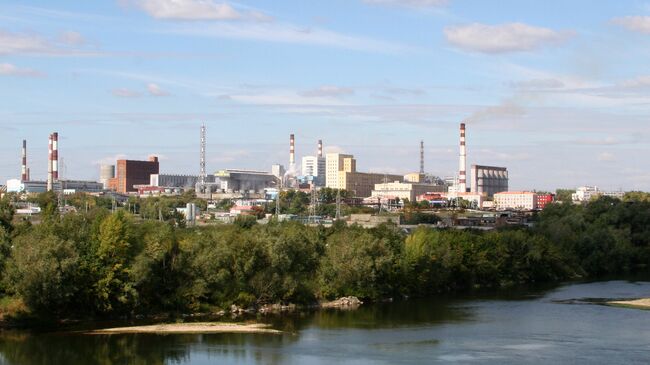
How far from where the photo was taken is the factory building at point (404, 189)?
454 ft

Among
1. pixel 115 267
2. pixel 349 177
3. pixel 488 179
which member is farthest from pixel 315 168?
pixel 115 267

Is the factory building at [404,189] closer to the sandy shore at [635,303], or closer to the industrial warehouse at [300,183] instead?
the industrial warehouse at [300,183]

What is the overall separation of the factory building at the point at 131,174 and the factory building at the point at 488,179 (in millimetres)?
53865

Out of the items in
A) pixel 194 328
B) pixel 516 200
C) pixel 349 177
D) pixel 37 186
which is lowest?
pixel 194 328

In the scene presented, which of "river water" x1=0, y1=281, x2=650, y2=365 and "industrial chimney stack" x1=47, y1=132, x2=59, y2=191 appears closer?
"river water" x1=0, y1=281, x2=650, y2=365

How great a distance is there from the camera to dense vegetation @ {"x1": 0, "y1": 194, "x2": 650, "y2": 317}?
26.7 metres

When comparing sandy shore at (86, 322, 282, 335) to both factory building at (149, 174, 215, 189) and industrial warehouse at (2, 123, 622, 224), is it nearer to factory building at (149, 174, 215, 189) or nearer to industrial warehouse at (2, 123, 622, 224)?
industrial warehouse at (2, 123, 622, 224)

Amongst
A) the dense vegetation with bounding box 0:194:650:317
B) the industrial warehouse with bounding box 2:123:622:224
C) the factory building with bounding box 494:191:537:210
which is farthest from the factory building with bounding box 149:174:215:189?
the dense vegetation with bounding box 0:194:650:317

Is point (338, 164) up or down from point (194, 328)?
up

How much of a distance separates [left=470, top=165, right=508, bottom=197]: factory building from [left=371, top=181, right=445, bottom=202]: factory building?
263 inches

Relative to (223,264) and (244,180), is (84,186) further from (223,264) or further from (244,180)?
(223,264)

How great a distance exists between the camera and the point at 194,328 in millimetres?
26438

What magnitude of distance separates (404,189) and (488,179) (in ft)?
56.2

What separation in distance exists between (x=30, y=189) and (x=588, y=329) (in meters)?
110
